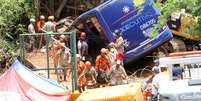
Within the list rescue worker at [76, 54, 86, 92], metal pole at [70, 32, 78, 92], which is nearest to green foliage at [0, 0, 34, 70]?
rescue worker at [76, 54, 86, 92]

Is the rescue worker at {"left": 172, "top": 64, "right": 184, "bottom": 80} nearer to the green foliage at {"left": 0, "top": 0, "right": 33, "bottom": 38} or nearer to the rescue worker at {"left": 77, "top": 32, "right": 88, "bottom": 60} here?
the rescue worker at {"left": 77, "top": 32, "right": 88, "bottom": 60}

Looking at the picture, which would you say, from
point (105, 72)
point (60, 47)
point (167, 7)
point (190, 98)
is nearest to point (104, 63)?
point (105, 72)

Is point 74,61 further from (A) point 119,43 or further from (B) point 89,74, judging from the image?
(A) point 119,43

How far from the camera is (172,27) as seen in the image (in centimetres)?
2589

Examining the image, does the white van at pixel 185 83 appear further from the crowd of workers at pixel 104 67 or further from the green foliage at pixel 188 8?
the crowd of workers at pixel 104 67

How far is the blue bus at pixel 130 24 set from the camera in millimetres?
23766

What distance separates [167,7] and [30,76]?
15.5ft

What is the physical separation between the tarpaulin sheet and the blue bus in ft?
28.8

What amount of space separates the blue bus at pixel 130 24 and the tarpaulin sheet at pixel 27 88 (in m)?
8.77

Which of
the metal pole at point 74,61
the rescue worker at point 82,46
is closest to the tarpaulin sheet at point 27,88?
the metal pole at point 74,61

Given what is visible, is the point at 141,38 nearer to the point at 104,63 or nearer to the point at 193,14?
the point at 104,63

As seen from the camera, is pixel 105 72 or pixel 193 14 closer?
pixel 193 14

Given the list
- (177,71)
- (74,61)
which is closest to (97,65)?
(74,61)

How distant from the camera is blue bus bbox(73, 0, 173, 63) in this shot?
936 inches
